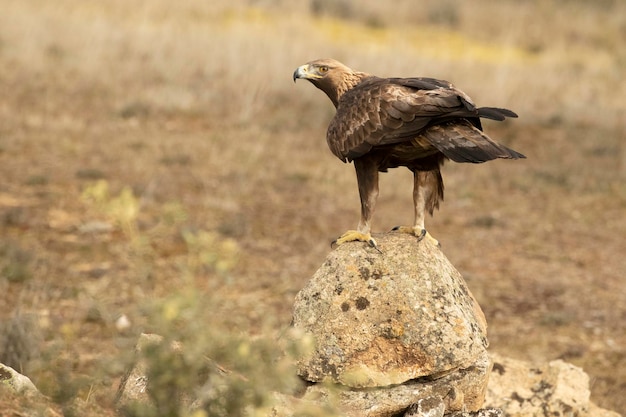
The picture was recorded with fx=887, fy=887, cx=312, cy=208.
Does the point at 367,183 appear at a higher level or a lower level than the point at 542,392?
higher

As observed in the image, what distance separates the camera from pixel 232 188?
12836 millimetres

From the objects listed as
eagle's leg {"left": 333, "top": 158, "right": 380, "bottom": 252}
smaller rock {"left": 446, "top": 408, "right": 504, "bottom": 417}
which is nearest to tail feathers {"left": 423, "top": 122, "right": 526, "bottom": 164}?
eagle's leg {"left": 333, "top": 158, "right": 380, "bottom": 252}

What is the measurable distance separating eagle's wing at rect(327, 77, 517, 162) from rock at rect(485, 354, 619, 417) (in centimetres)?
233

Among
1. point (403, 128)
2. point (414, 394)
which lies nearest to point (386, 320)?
point (414, 394)

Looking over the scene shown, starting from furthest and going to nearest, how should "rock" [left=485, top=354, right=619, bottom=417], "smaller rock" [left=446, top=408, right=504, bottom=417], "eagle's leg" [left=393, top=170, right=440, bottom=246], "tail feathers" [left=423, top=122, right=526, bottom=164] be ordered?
"rock" [left=485, top=354, right=619, bottom=417] → "eagle's leg" [left=393, top=170, right=440, bottom=246] → "smaller rock" [left=446, top=408, right=504, bottom=417] → "tail feathers" [left=423, top=122, right=526, bottom=164]

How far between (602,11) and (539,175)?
20.1m

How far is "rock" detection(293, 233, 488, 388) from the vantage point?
496 centimetres

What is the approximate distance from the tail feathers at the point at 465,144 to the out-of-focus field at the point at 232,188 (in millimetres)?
1286

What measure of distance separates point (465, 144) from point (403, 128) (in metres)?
0.40

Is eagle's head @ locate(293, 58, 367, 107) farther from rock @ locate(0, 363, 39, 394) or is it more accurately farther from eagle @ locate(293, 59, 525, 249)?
rock @ locate(0, 363, 39, 394)

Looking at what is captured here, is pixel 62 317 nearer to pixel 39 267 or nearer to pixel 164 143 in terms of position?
pixel 39 267

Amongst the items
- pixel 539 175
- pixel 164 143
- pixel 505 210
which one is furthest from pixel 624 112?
pixel 164 143

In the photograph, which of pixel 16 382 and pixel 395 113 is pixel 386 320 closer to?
pixel 395 113

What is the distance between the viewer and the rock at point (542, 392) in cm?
612
